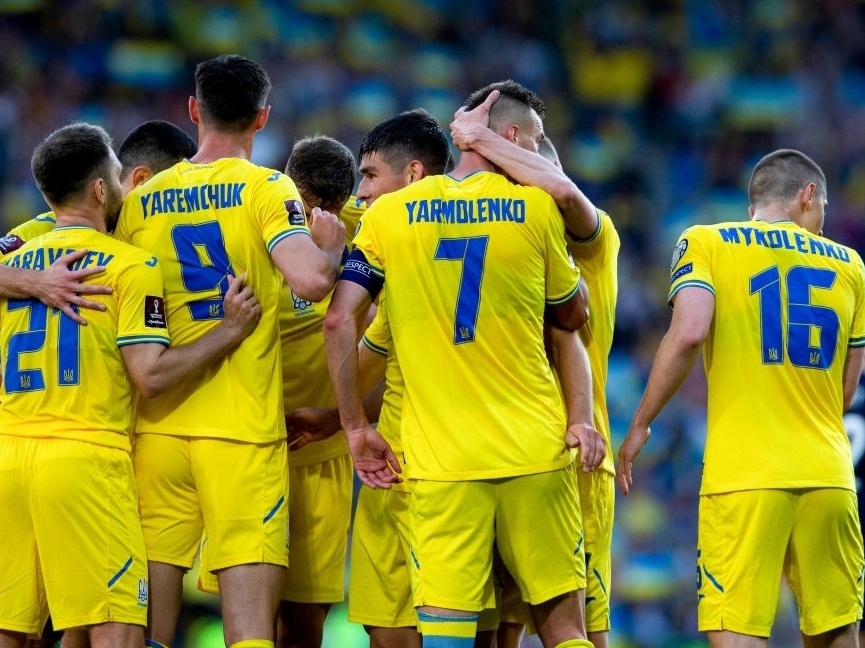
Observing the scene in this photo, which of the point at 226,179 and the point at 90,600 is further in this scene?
the point at 226,179

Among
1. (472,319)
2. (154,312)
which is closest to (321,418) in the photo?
(154,312)

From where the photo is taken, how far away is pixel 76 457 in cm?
475

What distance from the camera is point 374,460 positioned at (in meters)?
5.06

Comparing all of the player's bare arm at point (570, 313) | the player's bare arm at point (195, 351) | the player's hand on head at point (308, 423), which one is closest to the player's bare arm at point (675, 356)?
the player's bare arm at point (570, 313)

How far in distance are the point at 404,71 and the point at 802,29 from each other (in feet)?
14.8

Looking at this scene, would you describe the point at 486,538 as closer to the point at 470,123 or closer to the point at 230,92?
the point at 470,123

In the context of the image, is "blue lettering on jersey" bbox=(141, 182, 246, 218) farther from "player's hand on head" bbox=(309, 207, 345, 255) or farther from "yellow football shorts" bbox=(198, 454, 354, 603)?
"yellow football shorts" bbox=(198, 454, 354, 603)

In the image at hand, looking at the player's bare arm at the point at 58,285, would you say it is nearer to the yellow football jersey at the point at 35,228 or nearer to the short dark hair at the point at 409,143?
the yellow football jersey at the point at 35,228

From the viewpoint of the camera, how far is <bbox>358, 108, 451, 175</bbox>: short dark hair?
223 inches

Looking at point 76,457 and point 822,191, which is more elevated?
point 822,191

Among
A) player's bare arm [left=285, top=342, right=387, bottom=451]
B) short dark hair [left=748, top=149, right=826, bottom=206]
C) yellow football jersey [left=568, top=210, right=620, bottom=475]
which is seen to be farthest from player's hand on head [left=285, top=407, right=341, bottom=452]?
short dark hair [left=748, top=149, right=826, bottom=206]

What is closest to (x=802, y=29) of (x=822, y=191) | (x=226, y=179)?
(x=822, y=191)

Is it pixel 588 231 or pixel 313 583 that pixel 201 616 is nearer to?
pixel 313 583

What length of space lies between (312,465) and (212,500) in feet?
2.90
